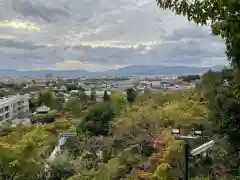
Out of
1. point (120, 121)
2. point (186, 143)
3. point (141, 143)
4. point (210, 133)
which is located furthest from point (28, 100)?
point (186, 143)

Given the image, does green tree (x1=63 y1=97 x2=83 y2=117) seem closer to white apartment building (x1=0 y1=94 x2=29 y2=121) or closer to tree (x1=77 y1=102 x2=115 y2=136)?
white apartment building (x1=0 y1=94 x2=29 y2=121)

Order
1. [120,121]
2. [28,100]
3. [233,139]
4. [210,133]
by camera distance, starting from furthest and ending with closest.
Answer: [28,100], [120,121], [210,133], [233,139]

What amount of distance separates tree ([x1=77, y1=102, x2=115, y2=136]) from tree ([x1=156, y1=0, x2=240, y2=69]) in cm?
3101

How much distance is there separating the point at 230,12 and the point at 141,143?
1971cm

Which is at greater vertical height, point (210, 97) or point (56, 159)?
point (210, 97)

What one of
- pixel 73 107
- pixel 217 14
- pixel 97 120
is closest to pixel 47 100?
pixel 73 107

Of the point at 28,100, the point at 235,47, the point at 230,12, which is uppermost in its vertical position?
the point at 230,12

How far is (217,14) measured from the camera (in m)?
3.32

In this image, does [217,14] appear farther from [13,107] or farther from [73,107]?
[13,107]

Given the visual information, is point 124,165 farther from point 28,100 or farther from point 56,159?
point 28,100

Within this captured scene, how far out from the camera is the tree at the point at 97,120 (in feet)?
115

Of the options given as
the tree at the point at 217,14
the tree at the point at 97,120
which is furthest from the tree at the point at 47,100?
the tree at the point at 217,14

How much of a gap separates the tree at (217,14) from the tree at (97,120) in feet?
102

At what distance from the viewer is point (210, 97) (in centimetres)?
2144
